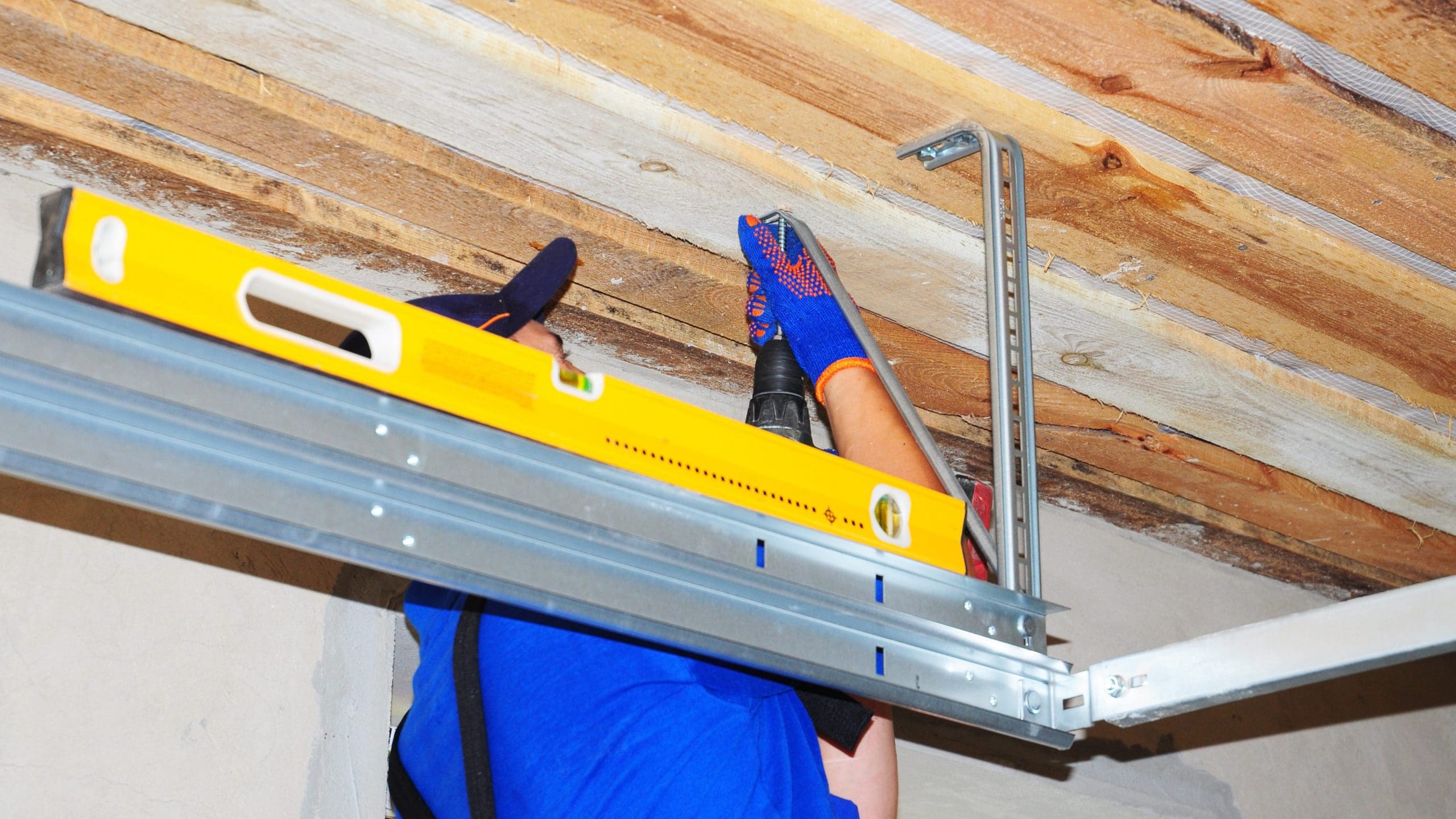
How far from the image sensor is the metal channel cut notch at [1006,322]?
1456mm

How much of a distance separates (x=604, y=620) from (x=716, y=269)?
810mm

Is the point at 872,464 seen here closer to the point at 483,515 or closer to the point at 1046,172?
the point at 1046,172

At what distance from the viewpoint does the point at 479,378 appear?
3.52 feet

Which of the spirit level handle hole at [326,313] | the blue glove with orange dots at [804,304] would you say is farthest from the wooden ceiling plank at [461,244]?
the spirit level handle hole at [326,313]

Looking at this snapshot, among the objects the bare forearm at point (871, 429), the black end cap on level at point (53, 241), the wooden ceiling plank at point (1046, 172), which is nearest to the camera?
the black end cap on level at point (53, 241)

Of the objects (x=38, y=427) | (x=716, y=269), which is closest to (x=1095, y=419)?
(x=716, y=269)

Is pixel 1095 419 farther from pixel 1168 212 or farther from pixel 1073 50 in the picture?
pixel 1073 50

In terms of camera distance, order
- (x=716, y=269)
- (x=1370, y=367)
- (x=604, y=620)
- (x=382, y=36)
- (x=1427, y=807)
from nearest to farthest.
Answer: (x=604, y=620)
(x=382, y=36)
(x=716, y=269)
(x=1370, y=367)
(x=1427, y=807)

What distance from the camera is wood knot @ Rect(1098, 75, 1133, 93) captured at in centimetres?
140

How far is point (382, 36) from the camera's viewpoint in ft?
4.46

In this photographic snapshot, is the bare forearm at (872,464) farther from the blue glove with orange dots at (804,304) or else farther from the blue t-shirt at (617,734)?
the blue t-shirt at (617,734)

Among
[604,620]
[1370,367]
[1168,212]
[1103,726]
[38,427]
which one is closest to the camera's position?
[38,427]

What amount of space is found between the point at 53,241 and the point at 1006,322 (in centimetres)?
109

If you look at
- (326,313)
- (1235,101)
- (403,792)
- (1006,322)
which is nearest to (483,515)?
(326,313)
